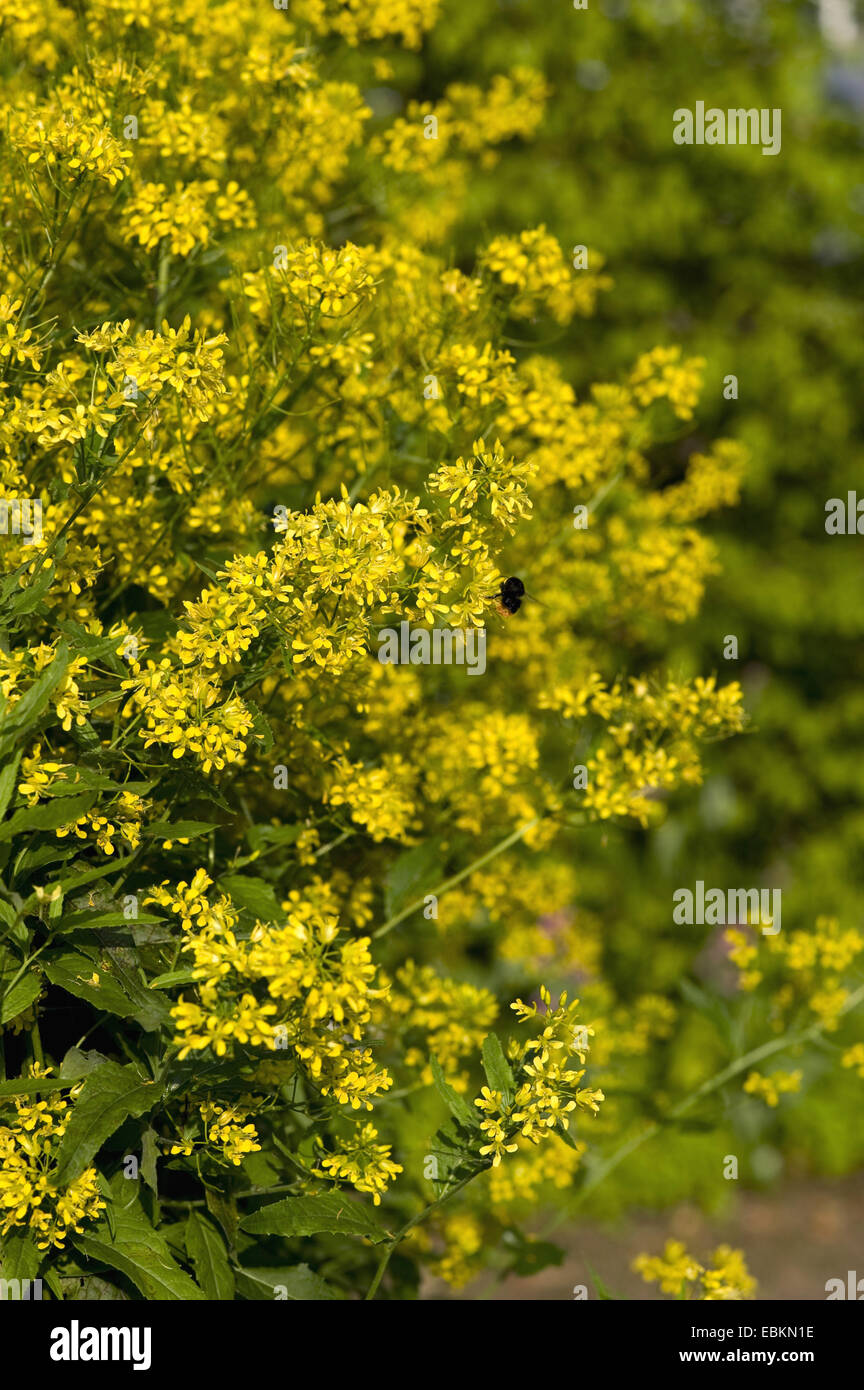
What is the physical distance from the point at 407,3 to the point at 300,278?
4.97 ft

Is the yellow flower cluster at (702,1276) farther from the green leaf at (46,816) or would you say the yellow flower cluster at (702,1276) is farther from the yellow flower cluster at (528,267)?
the yellow flower cluster at (528,267)

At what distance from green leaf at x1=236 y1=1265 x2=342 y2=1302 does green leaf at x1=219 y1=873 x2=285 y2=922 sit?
1.99 feet

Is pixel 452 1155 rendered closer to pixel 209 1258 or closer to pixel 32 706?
pixel 209 1258

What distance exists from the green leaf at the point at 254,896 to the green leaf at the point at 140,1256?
0.50 metres

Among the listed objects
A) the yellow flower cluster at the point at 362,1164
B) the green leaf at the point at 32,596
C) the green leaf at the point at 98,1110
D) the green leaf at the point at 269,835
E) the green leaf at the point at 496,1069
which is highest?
the green leaf at the point at 32,596

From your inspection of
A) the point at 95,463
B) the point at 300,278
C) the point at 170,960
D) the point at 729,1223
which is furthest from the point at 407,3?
the point at 729,1223

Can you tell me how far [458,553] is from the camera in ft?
6.83

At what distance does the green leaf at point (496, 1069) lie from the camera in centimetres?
201

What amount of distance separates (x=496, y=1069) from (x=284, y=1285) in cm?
60

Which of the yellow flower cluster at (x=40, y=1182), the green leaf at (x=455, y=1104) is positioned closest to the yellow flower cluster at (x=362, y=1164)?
the green leaf at (x=455, y=1104)

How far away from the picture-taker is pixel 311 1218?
2027mm

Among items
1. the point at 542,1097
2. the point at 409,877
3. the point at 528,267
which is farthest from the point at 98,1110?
the point at 528,267

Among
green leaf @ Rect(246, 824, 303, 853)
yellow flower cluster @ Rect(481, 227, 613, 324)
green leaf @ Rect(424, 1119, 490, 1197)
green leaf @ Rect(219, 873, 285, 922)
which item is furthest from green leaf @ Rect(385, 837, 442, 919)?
yellow flower cluster @ Rect(481, 227, 613, 324)

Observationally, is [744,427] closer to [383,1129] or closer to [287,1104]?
[383,1129]
